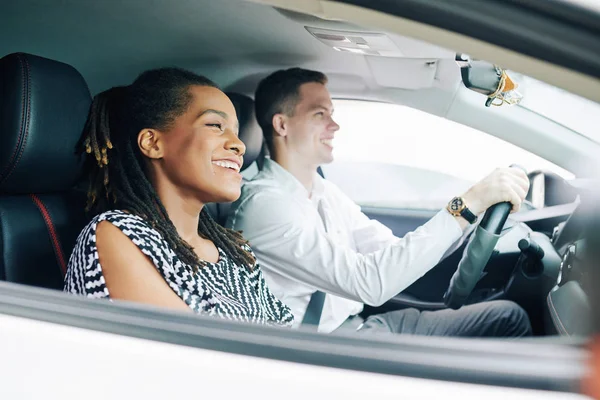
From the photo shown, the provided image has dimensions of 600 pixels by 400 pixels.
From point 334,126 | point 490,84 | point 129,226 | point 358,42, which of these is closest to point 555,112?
point 490,84

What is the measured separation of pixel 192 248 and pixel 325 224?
85cm

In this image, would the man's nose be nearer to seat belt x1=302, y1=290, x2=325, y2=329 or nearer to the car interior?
the car interior

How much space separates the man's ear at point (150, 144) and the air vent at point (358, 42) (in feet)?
1.96

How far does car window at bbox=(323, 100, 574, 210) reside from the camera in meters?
2.17

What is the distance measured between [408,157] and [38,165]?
4.64 feet

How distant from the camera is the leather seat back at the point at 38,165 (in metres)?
1.54

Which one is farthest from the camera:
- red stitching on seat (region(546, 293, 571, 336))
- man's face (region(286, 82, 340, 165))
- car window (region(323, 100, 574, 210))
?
man's face (region(286, 82, 340, 165))

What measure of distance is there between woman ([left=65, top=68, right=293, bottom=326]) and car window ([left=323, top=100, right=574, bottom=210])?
74 cm

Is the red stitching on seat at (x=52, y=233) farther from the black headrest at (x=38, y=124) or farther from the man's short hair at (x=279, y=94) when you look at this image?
the man's short hair at (x=279, y=94)

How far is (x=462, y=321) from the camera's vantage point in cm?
227

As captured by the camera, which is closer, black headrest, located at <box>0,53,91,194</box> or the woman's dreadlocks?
black headrest, located at <box>0,53,91,194</box>

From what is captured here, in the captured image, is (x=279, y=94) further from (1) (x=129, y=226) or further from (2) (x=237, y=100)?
(1) (x=129, y=226)

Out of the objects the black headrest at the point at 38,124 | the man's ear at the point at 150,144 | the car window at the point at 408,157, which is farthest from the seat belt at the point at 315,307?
the black headrest at the point at 38,124

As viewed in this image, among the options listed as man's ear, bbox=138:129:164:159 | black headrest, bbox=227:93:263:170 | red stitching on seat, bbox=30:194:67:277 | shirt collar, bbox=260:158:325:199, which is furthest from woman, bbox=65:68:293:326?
black headrest, bbox=227:93:263:170
